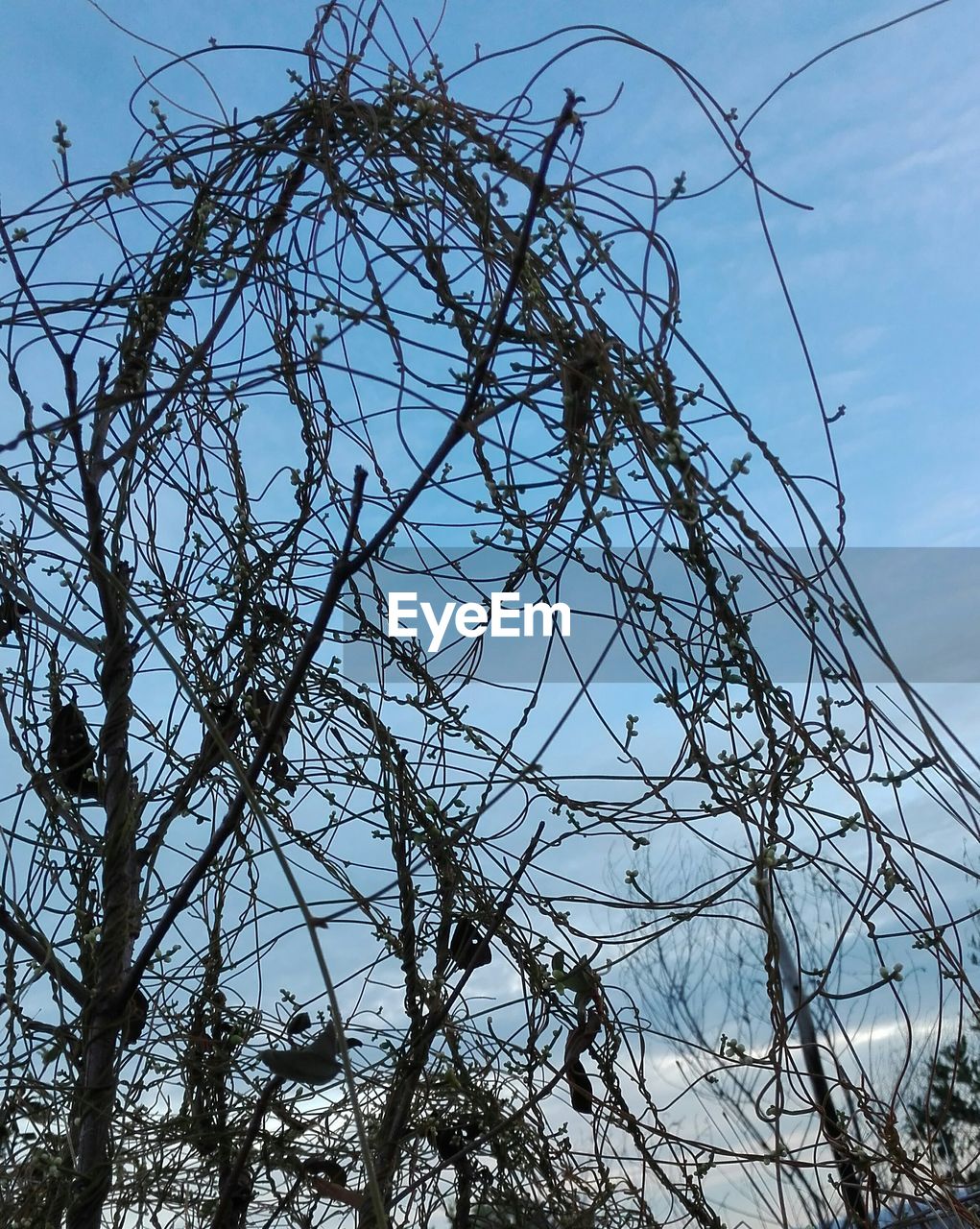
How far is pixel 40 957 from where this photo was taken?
1.25 metres

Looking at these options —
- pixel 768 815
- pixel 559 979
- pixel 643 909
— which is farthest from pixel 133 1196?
pixel 768 815

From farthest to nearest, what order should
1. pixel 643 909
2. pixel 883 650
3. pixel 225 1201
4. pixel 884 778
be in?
1. pixel 225 1201
2. pixel 643 909
3. pixel 884 778
4. pixel 883 650

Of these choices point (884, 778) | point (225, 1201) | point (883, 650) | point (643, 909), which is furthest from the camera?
point (225, 1201)

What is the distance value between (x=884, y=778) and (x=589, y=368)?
1.46ft

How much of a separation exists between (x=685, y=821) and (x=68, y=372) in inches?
32.4

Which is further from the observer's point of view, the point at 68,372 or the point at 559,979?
the point at 68,372

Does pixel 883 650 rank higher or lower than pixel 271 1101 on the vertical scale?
higher

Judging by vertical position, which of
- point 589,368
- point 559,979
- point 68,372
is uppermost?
point 68,372

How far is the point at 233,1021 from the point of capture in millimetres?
1337

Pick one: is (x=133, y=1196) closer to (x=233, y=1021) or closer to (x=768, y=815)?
(x=233, y=1021)

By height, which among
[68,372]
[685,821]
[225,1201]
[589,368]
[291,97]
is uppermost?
[291,97]

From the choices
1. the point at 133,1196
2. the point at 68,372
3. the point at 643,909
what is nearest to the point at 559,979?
the point at 643,909

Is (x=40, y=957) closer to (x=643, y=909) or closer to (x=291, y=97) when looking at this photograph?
(x=643, y=909)

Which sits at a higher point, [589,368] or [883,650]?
[589,368]
